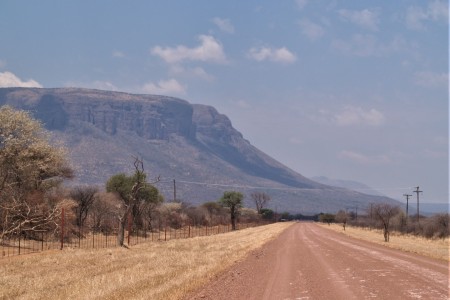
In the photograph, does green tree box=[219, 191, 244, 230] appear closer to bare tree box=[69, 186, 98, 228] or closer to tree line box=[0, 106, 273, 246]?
tree line box=[0, 106, 273, 246]

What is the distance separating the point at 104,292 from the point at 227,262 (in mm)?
10109

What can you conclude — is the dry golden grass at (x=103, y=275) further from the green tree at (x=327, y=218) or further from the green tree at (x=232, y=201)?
the green tree at (x=327, y=218)

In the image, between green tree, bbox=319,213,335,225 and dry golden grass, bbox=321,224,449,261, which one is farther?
green tree, bbox=319,213,335,225

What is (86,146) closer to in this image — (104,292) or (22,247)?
(22,247)

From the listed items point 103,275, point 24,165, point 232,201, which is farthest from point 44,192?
point 232,201

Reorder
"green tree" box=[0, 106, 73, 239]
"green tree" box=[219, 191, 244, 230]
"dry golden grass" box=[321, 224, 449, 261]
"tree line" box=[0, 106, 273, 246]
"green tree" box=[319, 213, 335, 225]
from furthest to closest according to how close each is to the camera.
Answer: "green tree" box=[319, 213, 335, 225] < "green tree" box=[219, 191, 244, 230] < "green tree" box=[0, 106, 73, 239] < "tree line" box=[0, 106, 273, 246] < "dry golden grass" box=[321, 224, 449, 261]

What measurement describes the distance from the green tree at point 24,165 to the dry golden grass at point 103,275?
1186 cm

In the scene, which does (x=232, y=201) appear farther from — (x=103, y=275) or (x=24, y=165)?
(x=103, y=275)

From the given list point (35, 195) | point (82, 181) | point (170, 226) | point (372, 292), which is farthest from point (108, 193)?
point (82, 181)

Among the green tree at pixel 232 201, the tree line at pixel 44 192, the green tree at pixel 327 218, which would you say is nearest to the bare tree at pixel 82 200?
the tree line at pixel 44 192

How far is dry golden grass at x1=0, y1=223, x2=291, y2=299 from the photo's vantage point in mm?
14545

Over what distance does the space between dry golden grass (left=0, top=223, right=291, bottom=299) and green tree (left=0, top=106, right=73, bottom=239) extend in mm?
11863

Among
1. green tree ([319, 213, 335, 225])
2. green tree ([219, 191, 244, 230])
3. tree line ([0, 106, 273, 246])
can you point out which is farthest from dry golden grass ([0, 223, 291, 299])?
green tree ([319, 213, 335, 225])

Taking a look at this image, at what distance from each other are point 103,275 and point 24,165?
2527 cm
